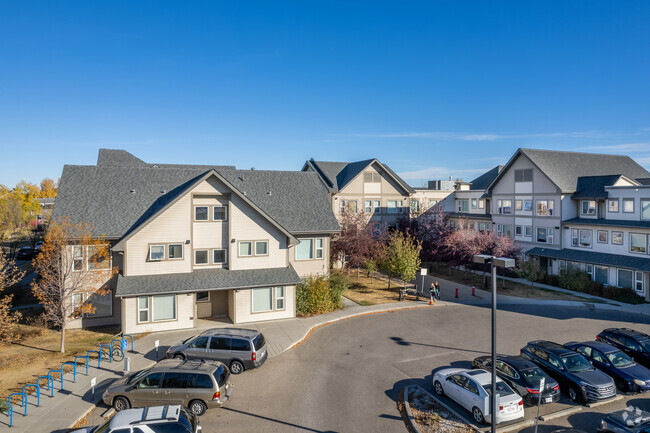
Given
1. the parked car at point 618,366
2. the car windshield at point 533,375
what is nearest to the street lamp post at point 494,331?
the car windshield at point 533,375

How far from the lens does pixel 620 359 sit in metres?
17.5

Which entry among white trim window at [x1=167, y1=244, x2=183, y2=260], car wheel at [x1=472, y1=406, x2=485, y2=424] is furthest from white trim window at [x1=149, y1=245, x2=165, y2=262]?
car wheel at [x1=472, y1=406, x2=485, y2=424]

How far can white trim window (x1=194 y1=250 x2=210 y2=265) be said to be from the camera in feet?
84.9

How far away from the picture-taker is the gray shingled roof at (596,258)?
3266cm

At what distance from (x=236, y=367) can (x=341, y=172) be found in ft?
121

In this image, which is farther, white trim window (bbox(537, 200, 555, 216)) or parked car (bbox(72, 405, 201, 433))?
white trim window (bbox(537, 200, 555, 216))

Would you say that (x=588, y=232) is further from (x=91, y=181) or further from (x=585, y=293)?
(x=91, y=181)

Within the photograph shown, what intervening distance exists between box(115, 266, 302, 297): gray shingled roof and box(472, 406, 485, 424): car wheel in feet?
46.7

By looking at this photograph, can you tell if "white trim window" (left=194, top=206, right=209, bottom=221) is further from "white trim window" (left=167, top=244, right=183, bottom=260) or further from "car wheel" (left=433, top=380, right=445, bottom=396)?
"car wheel" (left=433, top=380, right=445, bottom=396)

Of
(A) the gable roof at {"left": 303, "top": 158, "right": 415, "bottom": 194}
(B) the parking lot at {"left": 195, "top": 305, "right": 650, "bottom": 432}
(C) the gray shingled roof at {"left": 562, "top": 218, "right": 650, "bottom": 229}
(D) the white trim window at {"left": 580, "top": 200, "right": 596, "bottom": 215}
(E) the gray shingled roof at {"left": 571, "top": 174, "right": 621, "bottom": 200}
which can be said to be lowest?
(B) the parking lot at {"left": 195, "top": 305, "right": 650, "bottom": 432}

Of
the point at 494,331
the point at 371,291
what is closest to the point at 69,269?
the point at 494,331

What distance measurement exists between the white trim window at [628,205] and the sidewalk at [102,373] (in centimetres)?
2402

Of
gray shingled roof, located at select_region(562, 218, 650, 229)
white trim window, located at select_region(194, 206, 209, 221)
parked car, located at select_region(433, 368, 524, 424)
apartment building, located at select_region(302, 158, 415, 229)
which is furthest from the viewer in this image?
apartment building, located at select_region(302, 158, 415, 229)

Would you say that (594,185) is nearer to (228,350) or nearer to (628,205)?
(628,205)
